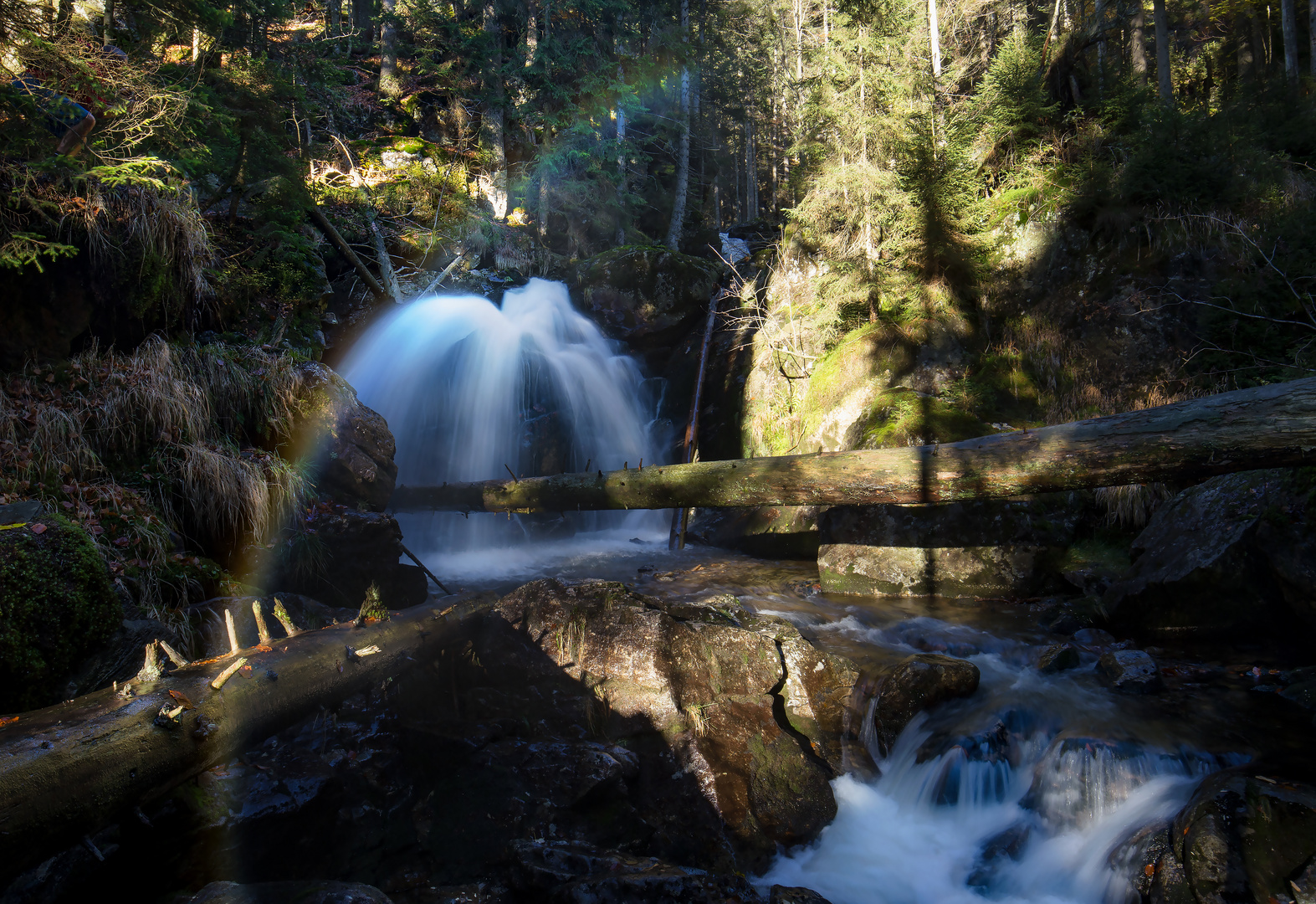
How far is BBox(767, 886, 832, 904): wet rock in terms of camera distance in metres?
3.02

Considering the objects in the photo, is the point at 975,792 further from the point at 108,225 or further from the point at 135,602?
the point at 108,225

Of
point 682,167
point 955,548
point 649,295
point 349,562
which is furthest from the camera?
point 682,167

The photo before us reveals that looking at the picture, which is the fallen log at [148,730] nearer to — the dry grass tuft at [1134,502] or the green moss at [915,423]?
the green moss at [915,423]

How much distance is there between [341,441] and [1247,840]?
27.1 feet

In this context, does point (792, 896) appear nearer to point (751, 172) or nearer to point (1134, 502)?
point (1134, 502)

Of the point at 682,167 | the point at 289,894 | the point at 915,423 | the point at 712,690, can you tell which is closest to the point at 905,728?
the point at 712,690

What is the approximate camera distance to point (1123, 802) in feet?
12.8

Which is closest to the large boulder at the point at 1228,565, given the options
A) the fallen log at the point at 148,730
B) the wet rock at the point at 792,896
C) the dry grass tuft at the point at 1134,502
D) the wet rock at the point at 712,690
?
the dry grass tuft at the point at 1134,502

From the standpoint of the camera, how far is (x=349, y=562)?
659 cm

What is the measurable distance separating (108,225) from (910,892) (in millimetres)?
8372

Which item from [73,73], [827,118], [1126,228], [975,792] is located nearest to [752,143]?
[827,118]

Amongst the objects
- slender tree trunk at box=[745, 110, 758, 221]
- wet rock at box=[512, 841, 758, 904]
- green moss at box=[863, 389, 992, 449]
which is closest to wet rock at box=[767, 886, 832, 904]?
wet rock at box=[512, 841, 758, 904]

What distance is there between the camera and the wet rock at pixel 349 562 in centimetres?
624

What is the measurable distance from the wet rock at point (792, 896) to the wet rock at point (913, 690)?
1855 mm
